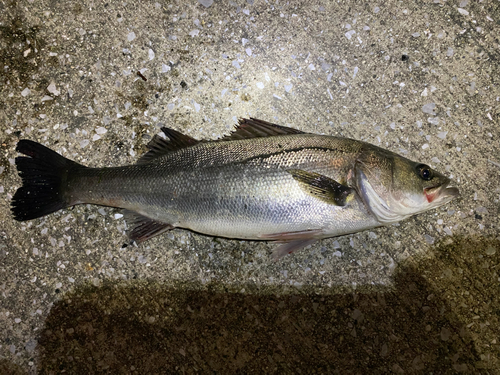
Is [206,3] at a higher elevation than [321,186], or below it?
higher

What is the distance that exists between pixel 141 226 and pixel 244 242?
817 millimetres

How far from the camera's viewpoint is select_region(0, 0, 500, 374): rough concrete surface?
8.05 feet

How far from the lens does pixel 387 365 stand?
95.2 inches

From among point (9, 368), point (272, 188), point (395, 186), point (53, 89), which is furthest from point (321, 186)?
point (9, 368)

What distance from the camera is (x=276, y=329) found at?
2.46 metres

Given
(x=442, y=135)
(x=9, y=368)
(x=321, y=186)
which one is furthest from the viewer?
(x=442, y=135)

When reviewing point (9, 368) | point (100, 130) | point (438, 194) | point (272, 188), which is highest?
point (438, 194)

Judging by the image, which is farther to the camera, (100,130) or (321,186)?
(100,130)

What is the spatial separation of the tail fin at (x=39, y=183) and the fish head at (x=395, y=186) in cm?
217

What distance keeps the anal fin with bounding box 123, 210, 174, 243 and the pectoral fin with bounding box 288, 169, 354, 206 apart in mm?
1091

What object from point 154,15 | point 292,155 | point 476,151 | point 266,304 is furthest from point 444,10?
point 266,304

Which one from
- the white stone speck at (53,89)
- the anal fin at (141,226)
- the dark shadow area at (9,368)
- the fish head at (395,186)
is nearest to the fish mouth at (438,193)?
the fish head at (395,186)

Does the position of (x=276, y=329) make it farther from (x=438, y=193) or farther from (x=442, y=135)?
(x=442, y=135)

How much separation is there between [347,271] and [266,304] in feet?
2.31
